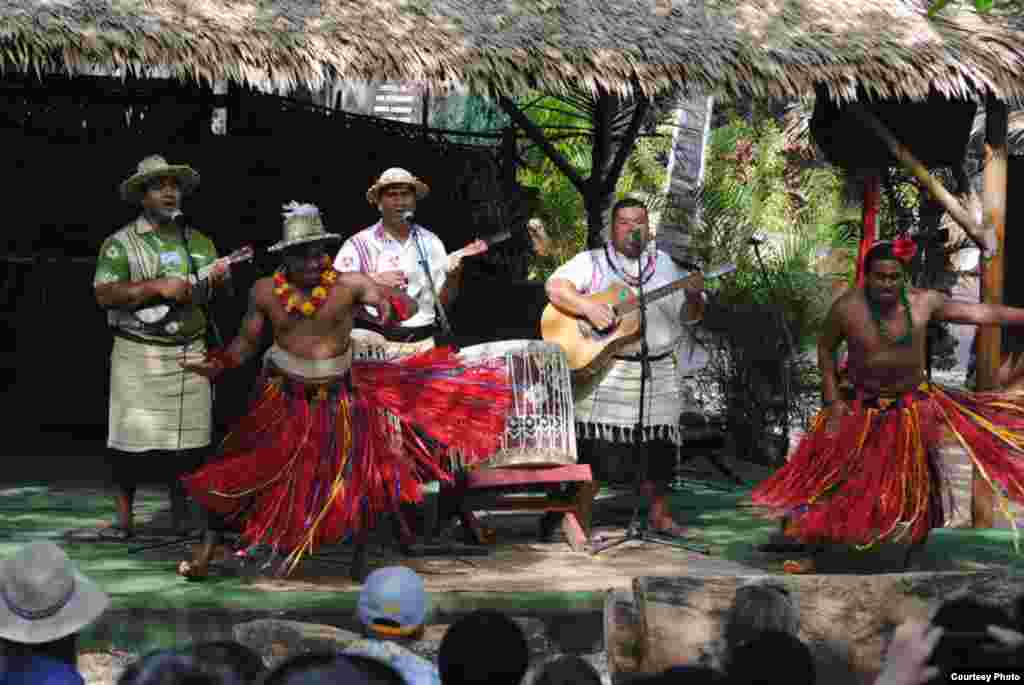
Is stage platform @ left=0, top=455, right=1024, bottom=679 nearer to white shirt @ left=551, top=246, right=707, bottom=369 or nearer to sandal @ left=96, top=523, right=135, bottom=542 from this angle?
sandal @ left=96, top=523, right=135, bottom=542

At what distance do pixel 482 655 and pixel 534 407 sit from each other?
4.66 meters

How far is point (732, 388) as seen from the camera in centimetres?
1205

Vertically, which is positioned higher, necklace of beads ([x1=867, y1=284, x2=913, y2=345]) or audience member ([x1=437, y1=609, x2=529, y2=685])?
necklace of beads ([x1=867, y1=284, x2=913, y2=345])

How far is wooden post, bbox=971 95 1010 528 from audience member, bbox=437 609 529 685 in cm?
641

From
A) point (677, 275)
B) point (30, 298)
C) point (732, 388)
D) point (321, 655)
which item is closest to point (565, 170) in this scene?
point (732, 388)

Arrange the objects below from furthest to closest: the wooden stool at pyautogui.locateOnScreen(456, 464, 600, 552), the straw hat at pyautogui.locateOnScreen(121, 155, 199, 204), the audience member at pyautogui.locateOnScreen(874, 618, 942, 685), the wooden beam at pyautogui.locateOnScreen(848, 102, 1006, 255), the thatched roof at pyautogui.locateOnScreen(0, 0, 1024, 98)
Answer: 1. the wooden beam at pyautogui.locateOnScreen(848, 102, 1006, 255)
2. the thatched roof at pyautogui.locateOnScreen(0, 0, 1024, 98)
3. the wooden stool at pyautogui.locateOnScreen(456, 464, 600, 552)
4. the straw hat at pyautogui.locateOnScreen(121, 155, 199, 204)
5. the audience member at pyautogui.locateOnScreen(874, 618, 942, 685)

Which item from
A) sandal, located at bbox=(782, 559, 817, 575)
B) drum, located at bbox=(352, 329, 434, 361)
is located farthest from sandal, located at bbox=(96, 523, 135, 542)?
sandal, located at bbox=(782, 559, 817, 575)

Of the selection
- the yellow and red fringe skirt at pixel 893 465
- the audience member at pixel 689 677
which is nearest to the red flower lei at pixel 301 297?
the yellow and red fringe skirt at pixel 893 465

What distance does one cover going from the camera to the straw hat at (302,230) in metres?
7.26

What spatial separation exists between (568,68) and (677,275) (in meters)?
1.24

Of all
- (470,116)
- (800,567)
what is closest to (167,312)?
(800,567)

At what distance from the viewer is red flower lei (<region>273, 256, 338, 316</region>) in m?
7.23

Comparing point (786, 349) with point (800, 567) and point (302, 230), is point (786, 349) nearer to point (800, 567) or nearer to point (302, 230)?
point (800, 567)

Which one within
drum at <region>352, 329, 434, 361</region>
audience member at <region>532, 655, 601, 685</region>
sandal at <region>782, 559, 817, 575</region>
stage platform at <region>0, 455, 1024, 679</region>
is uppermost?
drum at <region>352, 329, 434, 361</region>
